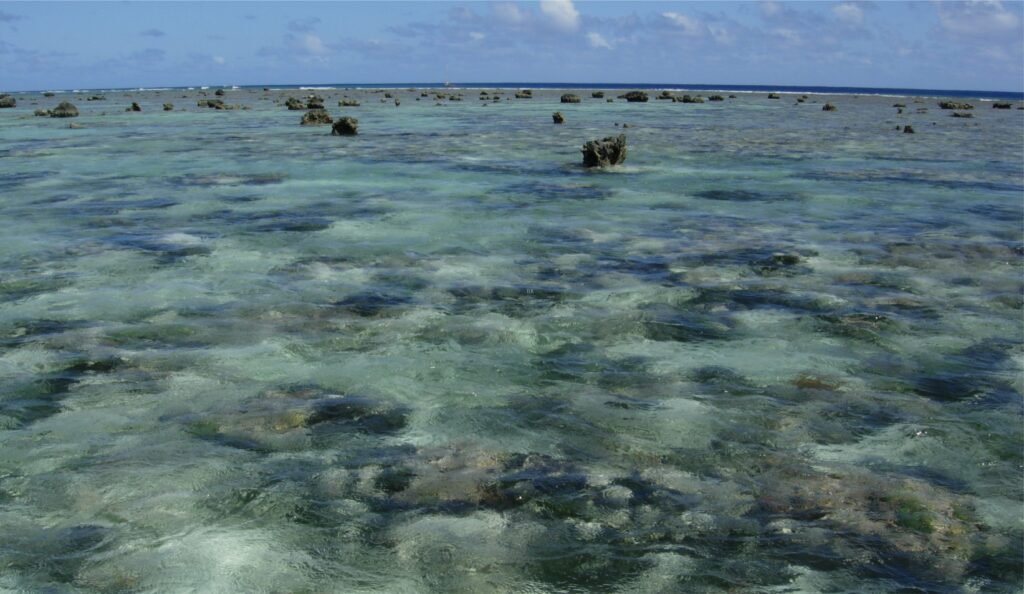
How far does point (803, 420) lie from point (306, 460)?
2907 millimetres

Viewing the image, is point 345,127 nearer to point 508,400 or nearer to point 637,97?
point 508,400

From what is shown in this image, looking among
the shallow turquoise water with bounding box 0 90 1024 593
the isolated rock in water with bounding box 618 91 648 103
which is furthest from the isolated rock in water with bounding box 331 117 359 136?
the isolated rock in water with bounding box 618 91 648 103

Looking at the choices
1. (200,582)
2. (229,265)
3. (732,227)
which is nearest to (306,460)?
(200,582)

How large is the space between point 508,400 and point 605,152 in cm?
1261

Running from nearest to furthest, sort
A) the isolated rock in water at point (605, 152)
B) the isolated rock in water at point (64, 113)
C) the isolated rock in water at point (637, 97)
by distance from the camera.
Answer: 1. the isolated rock in water at point (605, 152)
2. the isolated rock in water at point (64, 113)
3. the isolated rock in water at point (637, 97)

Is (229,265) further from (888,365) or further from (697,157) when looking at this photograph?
(697,157)

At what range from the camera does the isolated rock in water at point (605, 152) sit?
677 inches

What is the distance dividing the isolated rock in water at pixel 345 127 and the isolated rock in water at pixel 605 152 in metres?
11.1

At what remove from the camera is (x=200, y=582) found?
338 cm

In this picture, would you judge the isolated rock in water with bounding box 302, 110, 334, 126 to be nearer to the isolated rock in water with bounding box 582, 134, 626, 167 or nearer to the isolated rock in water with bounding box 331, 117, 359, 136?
the isolated rock in water with bounding box 331, 117, 359, 136

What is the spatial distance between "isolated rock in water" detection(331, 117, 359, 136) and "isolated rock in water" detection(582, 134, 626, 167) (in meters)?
11.1

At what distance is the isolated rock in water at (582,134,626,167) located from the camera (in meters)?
17.2

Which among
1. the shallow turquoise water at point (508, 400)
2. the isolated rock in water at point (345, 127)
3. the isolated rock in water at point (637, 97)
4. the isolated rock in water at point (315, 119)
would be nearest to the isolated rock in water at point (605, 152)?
the shallow turquoise water at point (508, 400)

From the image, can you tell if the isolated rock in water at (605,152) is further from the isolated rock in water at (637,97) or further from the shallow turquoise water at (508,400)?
the isolated rock in water at (637,97)
